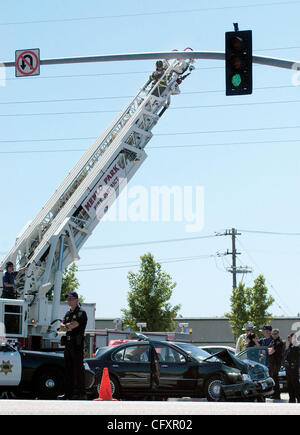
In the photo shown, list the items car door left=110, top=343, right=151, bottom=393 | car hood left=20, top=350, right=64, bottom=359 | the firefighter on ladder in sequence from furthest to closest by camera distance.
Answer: the firefighter on ladder, car door left=110, top=343, right=151, bottom=393, car hood left=20, top=350, right=64, bottom=359

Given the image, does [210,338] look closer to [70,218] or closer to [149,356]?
[70,218]

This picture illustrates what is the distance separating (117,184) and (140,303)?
2307cm

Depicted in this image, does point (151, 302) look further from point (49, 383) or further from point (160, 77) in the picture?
point (49, 383)

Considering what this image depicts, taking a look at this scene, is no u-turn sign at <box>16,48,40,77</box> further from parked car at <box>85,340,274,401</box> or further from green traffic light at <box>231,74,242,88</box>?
parked car at <box>85,340,274,401</box>

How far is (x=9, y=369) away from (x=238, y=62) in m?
6.97

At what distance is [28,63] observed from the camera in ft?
45.2

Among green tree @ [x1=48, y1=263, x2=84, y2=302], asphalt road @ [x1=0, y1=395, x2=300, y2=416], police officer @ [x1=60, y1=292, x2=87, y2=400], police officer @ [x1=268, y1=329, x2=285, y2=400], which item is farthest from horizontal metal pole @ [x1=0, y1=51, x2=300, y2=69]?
green tree @ [x1=48, y1=263, x2=84, y2=302]

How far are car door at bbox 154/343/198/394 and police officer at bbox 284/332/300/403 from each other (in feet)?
6.79

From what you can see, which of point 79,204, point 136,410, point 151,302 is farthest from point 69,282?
point 136,410

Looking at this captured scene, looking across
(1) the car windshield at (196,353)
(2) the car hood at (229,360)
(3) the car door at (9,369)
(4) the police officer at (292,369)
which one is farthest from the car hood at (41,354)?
(4) the police officer at (292,369)

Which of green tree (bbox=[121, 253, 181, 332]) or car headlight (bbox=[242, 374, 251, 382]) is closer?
car headlight (bbox=[242, 374, 251, 382])

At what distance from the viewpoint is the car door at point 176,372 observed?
1352 cm

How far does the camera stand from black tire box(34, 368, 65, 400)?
1299 centimetres
